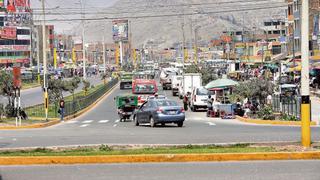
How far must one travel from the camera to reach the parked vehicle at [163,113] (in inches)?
1467

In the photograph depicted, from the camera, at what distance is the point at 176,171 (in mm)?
16891

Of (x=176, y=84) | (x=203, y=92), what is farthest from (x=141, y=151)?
(x=176, y=84)

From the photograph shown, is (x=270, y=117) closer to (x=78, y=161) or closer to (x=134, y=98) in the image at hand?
(x=134, y=98)

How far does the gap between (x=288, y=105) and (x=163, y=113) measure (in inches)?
419

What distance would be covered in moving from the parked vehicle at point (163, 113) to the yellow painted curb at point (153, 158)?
61.5 ft

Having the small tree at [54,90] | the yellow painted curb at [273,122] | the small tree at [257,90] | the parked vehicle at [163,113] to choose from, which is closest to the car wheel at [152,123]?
the parked vehicle at [163,113]

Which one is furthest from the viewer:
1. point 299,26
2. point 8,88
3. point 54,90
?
point 299,26

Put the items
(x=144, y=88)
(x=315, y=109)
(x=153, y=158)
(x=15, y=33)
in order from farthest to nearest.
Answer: (x=15, y=33) < (x=144, y=88) < (x=315, y=109) < (x=153, y=158)

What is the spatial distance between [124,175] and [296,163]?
4473 mm

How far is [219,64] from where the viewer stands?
160750 millimetres

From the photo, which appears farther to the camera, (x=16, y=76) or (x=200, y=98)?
(x=200, y=98)

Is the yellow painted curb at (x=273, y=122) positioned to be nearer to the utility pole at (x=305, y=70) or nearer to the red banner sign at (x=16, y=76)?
the red banner sign at (x=16, y=76)

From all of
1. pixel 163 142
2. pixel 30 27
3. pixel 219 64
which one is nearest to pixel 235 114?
pixel 163 142

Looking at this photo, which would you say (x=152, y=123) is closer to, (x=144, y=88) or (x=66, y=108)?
(x=66, y=108)
